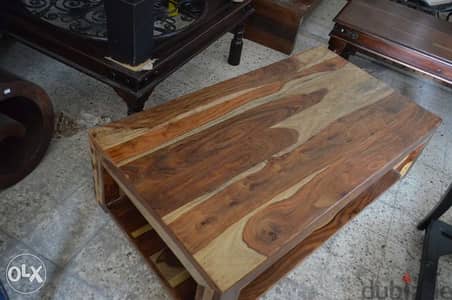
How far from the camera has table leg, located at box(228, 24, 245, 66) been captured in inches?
74.3

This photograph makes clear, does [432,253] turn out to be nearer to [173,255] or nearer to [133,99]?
A: [173,255]

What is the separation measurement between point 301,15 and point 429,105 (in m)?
0.83

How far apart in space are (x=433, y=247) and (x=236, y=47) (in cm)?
123

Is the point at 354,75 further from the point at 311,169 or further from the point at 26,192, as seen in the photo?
the point at 26,192

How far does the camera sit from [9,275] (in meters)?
1.12

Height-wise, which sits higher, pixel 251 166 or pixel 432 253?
pixel 251 166

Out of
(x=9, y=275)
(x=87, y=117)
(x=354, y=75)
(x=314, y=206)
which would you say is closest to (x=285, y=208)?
(x=314, y=206)

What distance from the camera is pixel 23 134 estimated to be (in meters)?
1.33

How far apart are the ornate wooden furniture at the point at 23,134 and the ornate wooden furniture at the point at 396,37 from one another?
4.21 feet

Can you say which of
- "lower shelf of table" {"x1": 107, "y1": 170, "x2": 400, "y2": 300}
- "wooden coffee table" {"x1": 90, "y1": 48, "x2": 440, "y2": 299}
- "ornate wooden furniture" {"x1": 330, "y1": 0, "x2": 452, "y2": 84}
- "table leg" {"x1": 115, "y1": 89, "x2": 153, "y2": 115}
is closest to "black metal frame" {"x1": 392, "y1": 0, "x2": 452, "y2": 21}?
"ornate wooden furniture" {"x1": 330, "y1": 0, "x2": 452, "y2": 84}

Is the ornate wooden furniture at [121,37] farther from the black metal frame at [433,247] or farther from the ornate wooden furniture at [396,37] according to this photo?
the black metal frame at [433,247]

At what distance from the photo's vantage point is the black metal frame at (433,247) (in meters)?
1.22

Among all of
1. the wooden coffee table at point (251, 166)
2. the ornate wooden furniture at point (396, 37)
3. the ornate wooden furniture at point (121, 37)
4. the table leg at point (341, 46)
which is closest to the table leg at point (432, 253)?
the wooden coffee table at point (251, 166)

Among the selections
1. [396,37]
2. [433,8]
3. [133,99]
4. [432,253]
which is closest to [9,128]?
[133,99]
